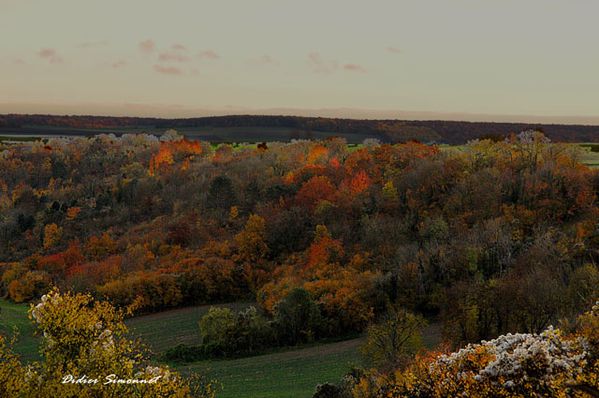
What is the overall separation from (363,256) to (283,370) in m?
42.5

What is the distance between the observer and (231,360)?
212ft

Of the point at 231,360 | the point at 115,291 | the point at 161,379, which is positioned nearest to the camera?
the point at 161,379

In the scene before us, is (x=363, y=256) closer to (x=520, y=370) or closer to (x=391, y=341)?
(x=391, y=341)

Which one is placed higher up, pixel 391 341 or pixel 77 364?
pixel 77 364

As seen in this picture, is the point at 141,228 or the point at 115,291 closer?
the point at 115,291

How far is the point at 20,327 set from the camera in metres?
82.8

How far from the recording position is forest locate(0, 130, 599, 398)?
31.0 m

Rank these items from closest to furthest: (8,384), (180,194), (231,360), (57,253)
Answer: (8,384) < (231,360) < (57,253) < (180,194)

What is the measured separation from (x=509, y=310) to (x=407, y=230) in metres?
53.2

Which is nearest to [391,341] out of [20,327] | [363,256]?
[363,256]

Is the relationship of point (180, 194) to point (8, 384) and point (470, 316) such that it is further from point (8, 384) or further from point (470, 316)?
point (8, 384)

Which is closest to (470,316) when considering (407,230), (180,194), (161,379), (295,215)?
(161,379)

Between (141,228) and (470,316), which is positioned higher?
(470,316)

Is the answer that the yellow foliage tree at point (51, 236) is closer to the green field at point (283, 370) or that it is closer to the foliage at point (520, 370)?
the green field at point (283, 370)
